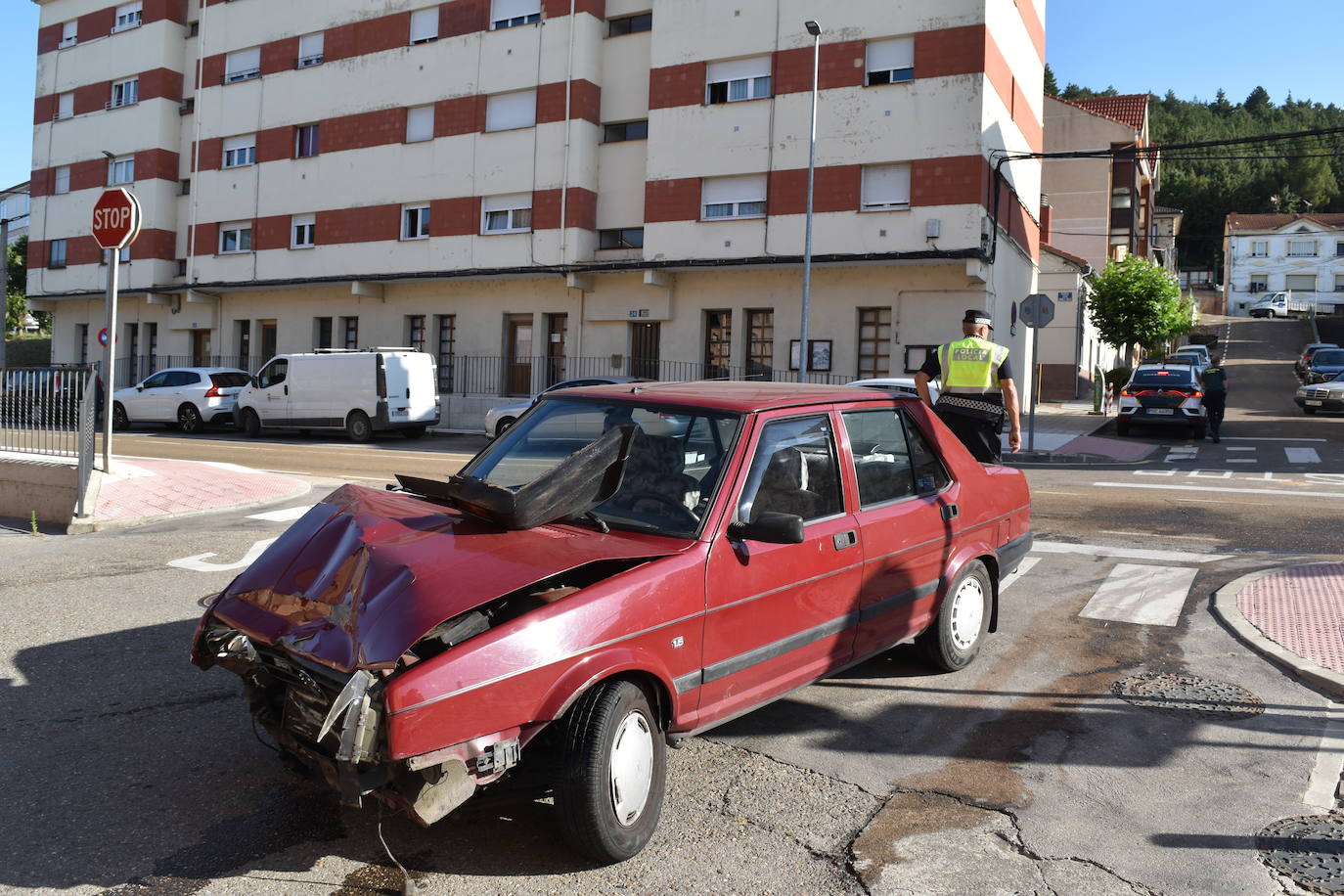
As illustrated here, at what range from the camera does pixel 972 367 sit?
778 centimetres

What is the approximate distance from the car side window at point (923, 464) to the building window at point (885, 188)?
19549 mm

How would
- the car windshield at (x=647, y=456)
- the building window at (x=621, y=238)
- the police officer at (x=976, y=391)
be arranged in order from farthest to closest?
the building window at (x=621, y=238) → the police officer at (x=976, y=391) → the car windshield at (x=647, y=456)

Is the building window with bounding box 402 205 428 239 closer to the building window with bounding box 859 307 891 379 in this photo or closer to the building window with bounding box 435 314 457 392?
the building window with bounding box 435 314 457 392

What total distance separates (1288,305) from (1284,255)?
1346 cm

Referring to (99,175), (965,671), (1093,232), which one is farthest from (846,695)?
(1093,232)

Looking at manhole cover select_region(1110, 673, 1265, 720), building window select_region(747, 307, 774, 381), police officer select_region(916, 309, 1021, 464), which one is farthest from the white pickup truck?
manhole cover select_region(1110, 673, 1265, 720)

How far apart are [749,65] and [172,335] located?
24.1m

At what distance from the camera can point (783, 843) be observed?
350cm

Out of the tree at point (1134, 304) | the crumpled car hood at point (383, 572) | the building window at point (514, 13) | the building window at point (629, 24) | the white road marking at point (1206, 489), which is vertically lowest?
the white road marking at point (1206, 489)

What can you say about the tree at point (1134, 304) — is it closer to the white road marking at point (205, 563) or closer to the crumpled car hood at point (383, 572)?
the white road marking at point (205, 563)

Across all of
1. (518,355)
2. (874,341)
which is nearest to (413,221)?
(518,355)

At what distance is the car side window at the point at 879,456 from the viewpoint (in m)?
4.70

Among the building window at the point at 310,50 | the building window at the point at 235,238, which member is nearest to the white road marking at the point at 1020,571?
the building window at the point at 310,50

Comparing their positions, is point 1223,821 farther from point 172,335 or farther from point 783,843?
point 172,335
